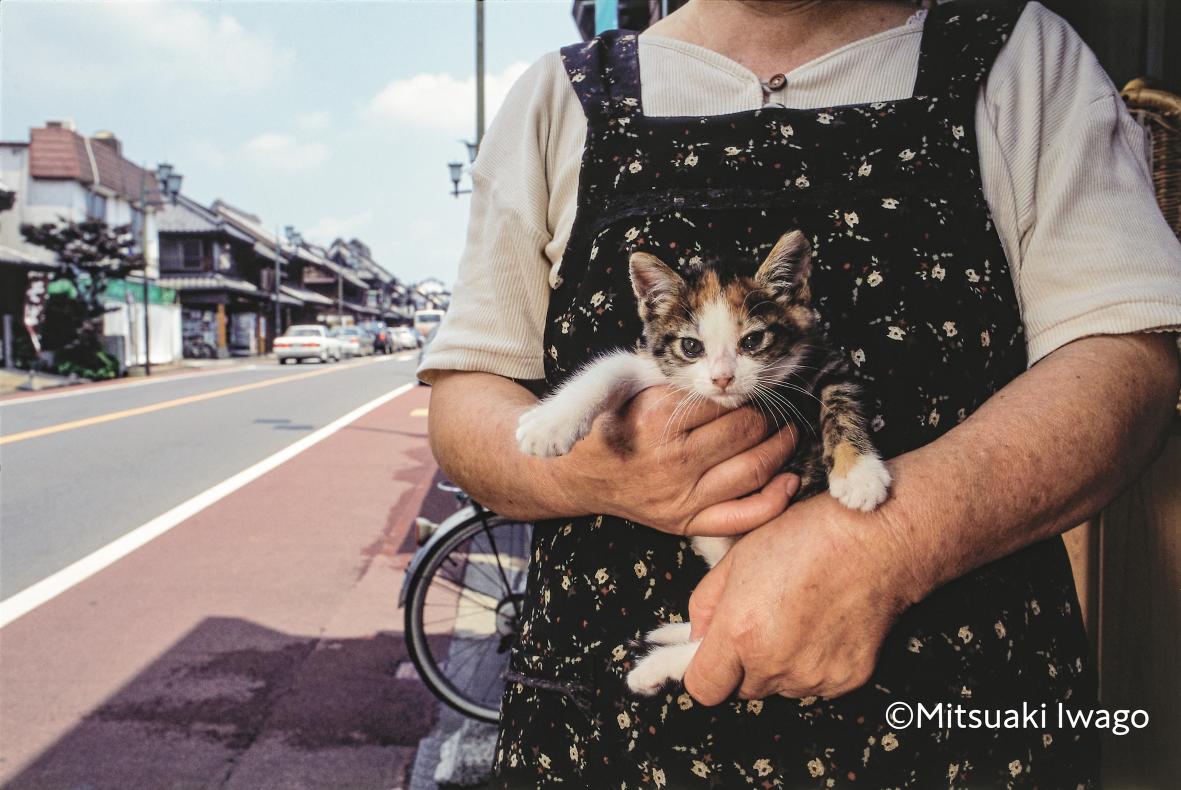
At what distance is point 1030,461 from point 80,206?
46.2 metres

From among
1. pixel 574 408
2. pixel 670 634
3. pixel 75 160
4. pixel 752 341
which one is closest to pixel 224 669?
pixel 670 634

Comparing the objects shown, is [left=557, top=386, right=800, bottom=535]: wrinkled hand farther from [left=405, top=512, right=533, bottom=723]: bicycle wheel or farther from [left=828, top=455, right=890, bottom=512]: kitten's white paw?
[left=405, top=512, right=533, bottom=723]: bicycle wheel

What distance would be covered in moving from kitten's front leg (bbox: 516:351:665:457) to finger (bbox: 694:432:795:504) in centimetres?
22

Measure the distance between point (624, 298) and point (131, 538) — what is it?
299 inches

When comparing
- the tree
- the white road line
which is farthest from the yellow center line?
the tree

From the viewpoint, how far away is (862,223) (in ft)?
4.65

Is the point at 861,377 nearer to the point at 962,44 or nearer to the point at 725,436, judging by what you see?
the point at 725,436

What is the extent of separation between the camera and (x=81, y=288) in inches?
1225

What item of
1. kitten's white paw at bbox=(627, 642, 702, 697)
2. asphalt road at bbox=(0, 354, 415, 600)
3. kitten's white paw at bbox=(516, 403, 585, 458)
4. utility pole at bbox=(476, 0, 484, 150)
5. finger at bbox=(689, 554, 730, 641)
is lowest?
asphalt road at bbox=(0, 354, 415, 600)

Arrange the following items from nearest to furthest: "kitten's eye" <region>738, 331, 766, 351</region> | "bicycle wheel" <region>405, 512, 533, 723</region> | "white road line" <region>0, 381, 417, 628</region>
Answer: "kitten's eye" <region>738, 331, 766, 351</region> < "bicycle wheel" <region>405, 512, 533, 723</region> < "white road line" <region>0, 381, 417, 628</region>

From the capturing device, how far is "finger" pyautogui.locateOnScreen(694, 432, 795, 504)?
1287mm

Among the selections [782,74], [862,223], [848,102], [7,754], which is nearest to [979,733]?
[862,223]

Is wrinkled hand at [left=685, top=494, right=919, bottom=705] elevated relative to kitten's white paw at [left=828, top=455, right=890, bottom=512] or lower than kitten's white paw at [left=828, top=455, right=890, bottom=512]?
lower

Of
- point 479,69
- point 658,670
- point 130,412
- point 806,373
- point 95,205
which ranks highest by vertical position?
point 95,205
